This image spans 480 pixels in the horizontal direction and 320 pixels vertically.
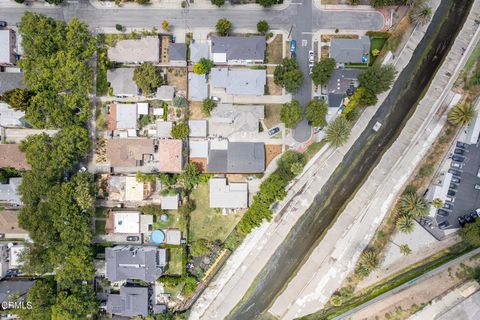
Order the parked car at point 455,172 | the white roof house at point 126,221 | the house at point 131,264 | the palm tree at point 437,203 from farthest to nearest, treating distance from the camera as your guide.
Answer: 1. the white roof house at point 126,221
2. the house at point 131,264
3. the parked car at point 455,172
4. the palm tree at point 437,203

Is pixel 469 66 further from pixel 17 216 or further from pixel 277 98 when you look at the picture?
pixel 17 216

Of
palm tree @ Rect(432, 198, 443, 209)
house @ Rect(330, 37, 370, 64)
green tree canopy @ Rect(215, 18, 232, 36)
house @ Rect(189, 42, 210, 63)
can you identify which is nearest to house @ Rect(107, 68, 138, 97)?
house @ Rect(189, 42, 210, 63)

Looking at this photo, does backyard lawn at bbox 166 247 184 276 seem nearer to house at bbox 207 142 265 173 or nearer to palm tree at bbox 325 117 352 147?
house at bbox 207 142 265 173

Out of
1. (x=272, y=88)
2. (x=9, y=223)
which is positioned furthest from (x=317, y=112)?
(x=9, y=223)

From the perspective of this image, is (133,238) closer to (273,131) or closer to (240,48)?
(273,131)

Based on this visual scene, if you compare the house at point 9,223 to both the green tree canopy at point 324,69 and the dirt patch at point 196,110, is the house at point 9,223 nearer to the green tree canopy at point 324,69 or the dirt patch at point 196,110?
the dirt patch at point 196,110

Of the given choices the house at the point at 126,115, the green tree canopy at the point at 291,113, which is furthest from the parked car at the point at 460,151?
the house at the point at 126,115
